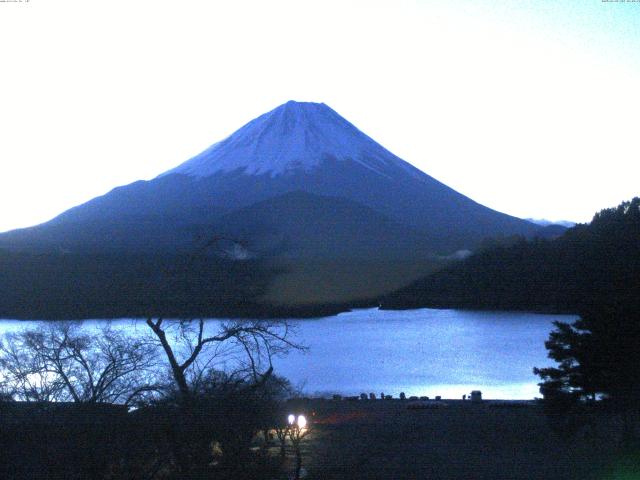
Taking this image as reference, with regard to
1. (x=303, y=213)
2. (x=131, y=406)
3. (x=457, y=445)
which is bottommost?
(x=457, y=445)

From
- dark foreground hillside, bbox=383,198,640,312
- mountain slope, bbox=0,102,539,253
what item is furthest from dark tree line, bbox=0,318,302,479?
mountain slope, bbox=0,102,539,253

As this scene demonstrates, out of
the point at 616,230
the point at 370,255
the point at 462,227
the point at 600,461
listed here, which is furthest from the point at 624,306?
the point at 462,227

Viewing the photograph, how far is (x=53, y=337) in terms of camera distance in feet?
12.0

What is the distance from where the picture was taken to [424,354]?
10.9m

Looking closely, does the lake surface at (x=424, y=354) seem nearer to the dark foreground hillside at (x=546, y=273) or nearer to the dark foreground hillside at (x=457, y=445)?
the dark foreground hillside at (x=546, y=273)

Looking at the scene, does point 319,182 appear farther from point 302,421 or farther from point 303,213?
point 302,421

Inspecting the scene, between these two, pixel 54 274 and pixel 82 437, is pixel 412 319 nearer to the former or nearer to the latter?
pixel 54 274

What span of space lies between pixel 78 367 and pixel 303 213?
1719 cm

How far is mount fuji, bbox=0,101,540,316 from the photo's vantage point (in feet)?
29.5

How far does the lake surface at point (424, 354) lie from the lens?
8.19 meters

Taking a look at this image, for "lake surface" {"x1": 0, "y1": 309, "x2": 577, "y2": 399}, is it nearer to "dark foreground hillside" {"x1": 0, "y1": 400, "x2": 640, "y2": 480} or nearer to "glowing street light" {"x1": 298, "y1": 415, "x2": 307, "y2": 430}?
"dark foreground hillside" {"x1": 0, "y1": 400, "x2": 640, "y2": 480}

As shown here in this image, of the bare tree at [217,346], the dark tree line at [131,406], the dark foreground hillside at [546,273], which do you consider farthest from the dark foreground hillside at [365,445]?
the dark foreground hillside at [546,273]

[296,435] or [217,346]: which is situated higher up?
[217,346]

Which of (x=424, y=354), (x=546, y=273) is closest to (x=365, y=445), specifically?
(x=424, y=354)
